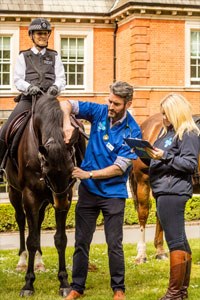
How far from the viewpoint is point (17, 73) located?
8.72m

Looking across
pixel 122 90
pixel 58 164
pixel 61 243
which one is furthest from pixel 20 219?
pixel 122 90

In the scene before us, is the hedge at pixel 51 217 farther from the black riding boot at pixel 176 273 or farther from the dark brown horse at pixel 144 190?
the black riding boot at pixel 176 273

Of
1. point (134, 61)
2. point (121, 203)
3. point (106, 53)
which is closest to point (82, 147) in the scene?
point (121, 203)

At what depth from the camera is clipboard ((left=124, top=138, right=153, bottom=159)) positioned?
21.8 feet

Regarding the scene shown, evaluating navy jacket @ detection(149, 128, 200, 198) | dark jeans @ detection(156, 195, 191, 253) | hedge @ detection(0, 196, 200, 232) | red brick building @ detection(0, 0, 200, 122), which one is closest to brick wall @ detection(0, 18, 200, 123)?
red brick building @ detection(0, 0, 200, 122)

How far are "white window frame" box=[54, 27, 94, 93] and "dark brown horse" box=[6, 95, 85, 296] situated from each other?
54.7 feet

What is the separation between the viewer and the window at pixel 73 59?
25391mm

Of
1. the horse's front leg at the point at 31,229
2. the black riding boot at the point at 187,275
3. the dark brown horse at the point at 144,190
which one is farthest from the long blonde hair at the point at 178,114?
the dark brown horse at the point at 144,190

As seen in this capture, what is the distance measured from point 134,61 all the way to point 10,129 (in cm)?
1575

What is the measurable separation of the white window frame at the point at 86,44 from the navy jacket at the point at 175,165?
1829 centimetres

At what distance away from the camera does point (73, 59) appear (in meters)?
25.5

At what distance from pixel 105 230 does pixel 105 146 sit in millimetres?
914

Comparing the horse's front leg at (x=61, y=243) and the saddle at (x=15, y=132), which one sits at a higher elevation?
the saddle at (x=15, y=132)

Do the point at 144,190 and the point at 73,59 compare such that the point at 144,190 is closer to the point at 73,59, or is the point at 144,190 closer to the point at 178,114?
the point at 178,114
